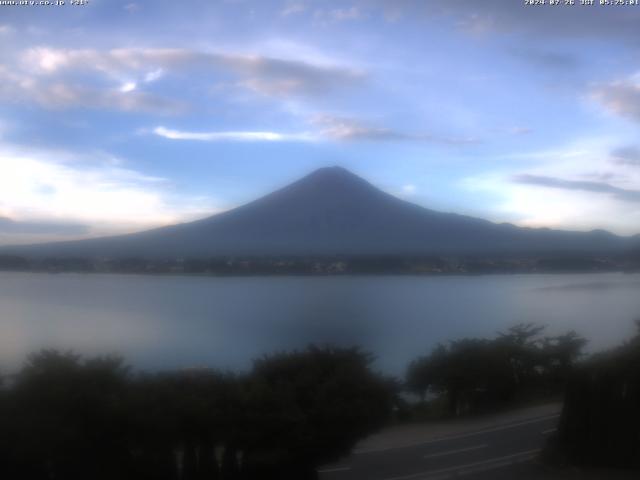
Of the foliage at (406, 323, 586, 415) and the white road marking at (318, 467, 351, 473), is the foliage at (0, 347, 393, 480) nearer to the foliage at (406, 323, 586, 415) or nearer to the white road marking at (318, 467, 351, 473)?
the white road marking at (318, 467, 351, 473)

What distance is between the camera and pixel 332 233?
23.4 meters

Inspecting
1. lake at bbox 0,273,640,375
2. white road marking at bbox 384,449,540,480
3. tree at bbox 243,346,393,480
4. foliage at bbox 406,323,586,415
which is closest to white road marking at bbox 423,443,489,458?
white road marking at bbox 384,449,540,480

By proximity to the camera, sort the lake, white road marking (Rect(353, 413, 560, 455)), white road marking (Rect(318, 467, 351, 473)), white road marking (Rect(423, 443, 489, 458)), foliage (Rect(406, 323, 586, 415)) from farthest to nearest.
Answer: foliage (Rect(406, 323, 586, 415))
the lake
white road marking (Rect(353, 413, 560, 455))
white road marking (Rect(423, 443, 489, 458))
white road marking (Rect(318, 467, 351, 473))

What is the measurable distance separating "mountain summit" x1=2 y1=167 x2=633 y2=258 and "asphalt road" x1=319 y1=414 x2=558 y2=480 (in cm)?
838

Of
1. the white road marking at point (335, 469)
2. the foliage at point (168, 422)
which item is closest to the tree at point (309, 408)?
the foliage at point (168, 422)

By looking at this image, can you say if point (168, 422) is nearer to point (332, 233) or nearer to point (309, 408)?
point (309, 408)

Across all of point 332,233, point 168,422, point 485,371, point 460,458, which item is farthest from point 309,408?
point 332,233

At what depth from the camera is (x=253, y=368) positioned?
25.3 feet

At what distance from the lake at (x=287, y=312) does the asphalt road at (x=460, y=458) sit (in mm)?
1503

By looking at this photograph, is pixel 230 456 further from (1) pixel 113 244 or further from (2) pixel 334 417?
(1) pixel 113 244

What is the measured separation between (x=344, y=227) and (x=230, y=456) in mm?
17505

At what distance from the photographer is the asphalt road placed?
7.29 m

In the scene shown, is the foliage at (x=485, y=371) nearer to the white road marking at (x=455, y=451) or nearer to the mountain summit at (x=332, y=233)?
the white road marking at (x=455, y=451)

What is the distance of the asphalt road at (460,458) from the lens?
7285 mm
